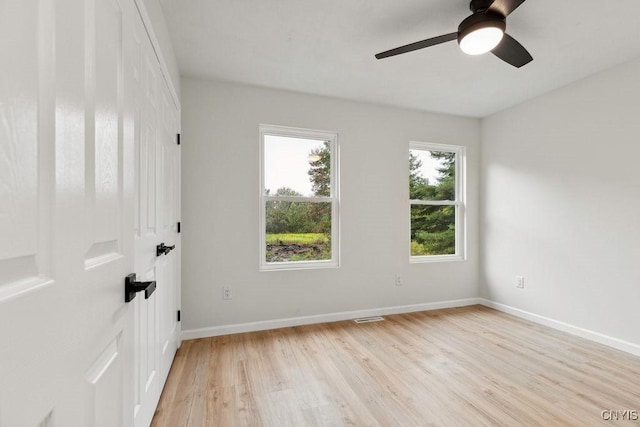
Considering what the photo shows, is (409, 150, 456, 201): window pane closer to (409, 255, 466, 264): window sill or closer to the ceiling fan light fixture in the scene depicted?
(409, 255, 466, 264): window sill

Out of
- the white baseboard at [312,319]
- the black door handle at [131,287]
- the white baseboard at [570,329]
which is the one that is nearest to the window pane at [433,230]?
the white baseboard at [312,319]

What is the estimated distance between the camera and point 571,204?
299 centimetres

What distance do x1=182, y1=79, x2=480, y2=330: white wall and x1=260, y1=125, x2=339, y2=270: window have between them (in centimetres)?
10

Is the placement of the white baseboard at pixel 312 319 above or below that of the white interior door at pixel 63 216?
below

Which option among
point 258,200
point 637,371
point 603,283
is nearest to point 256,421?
point 258,200

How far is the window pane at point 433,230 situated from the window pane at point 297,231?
1.18m

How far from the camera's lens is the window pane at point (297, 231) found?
3.15 m

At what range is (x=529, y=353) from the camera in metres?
2.53

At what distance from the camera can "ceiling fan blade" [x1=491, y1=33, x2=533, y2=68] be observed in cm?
183

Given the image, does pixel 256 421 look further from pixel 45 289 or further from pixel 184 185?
pixel 184 185

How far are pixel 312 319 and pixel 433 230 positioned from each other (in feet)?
6.39

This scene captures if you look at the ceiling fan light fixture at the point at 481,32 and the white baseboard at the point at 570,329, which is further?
the white baseboard at the point at 570,329

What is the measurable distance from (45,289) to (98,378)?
1.19 ft

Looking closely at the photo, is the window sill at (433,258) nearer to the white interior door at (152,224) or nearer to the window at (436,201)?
the window at (436,201)
